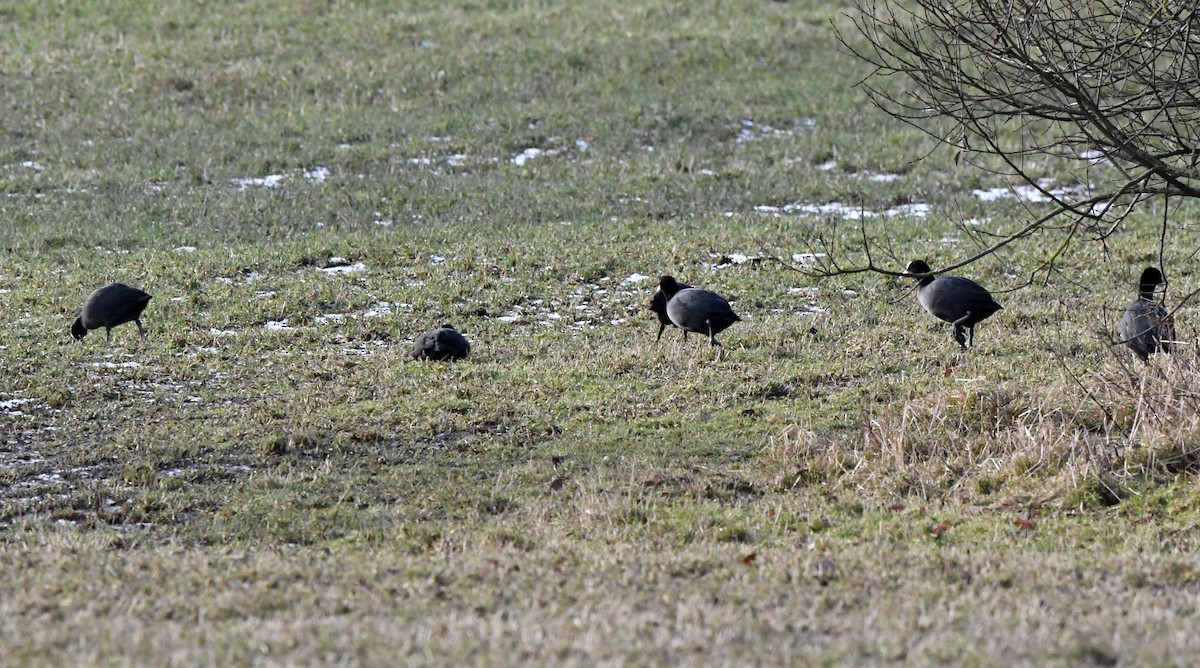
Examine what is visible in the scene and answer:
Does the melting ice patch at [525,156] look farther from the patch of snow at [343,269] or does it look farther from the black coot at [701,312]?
the black coot at [701,312]

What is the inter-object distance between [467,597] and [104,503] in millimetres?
3258

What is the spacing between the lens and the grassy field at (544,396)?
6.26m

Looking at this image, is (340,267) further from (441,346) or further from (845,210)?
(845,210)

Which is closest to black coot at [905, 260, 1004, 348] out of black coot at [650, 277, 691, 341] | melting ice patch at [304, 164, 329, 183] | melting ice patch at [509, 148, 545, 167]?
black coot at [650, 277, 691, 341]

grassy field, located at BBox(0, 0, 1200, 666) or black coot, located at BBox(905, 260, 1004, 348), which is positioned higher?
black coot, located at BBox(905, 260, 1004, 348)

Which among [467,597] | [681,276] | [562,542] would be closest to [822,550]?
[562,542]

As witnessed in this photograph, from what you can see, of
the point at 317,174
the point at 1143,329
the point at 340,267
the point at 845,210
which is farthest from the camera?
the point at 317,174

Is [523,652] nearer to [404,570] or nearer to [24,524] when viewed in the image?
[404,570]

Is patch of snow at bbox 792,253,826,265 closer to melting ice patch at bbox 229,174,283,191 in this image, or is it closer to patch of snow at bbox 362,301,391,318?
patch of snow at bbox 362,301,391,318

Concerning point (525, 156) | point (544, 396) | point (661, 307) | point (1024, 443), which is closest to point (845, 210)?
point (525, 156)

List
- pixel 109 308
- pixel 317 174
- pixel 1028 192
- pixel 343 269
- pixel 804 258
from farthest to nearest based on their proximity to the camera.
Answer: pixel 1028 192, pixel 317 174, pixel 804 258, pixel 343 269, pixel 109 308

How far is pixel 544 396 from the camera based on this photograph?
36.1 feet

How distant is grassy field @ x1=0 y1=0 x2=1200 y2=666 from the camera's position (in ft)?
20.5

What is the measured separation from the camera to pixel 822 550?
7.55 meters
